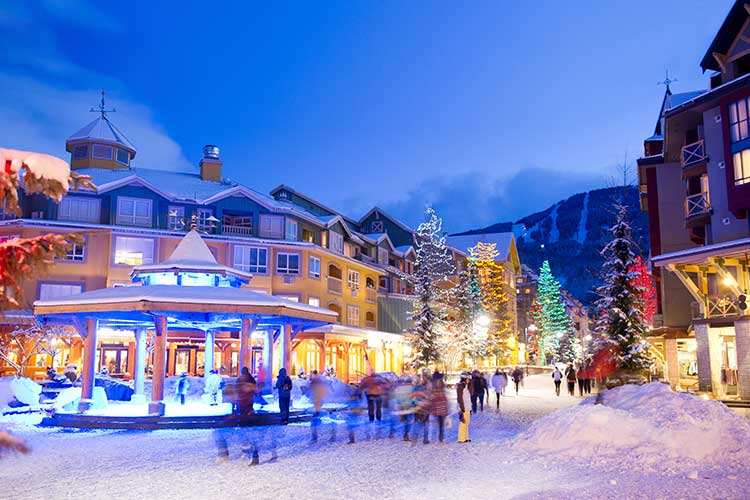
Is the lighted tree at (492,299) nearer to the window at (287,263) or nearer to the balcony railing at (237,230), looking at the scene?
the window at (287,263)

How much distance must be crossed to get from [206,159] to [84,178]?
158 feet

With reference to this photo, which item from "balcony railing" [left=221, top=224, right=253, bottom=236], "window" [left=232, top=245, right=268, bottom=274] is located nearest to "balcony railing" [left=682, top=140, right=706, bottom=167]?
"window" [left=232, top=245, right=268, bottom=274]

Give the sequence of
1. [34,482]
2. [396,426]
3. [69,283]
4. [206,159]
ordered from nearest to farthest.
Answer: [34,482] < [396,426] < [69,283] < [206,159]

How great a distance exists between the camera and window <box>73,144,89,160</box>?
48.8m

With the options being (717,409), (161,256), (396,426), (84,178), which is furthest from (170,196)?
(84,178)

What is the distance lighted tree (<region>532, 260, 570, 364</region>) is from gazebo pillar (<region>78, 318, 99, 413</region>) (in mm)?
78533

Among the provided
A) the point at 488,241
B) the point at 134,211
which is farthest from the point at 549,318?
the point at 134,211

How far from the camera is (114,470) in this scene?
12.4 meters

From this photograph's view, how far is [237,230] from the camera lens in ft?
151

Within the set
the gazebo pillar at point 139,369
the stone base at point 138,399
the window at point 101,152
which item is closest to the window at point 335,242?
the window at point 101,152

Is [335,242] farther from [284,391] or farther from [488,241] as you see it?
[488,241]

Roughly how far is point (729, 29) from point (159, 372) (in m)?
A: 27.5

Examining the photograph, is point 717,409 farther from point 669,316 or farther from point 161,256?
point 161,256

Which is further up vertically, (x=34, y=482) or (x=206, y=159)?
(x=206, y=159)
